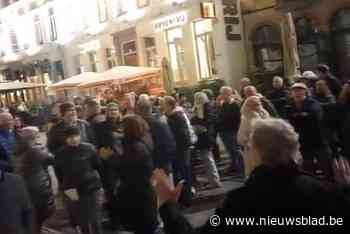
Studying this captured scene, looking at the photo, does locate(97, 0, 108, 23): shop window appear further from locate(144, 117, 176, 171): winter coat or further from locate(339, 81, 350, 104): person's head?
locate(339, 81, 350, 104): person's head

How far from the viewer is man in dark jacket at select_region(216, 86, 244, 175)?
9.35 metres

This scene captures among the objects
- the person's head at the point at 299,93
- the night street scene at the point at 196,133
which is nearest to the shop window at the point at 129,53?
A: the night street scene at the point at 196,133

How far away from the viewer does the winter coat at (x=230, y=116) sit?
9.34 meters

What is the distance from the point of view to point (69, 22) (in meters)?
30.9

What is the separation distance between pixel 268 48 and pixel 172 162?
11.8 m

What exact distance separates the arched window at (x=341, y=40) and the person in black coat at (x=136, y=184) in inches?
490

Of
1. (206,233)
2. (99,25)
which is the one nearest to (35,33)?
(99,25)

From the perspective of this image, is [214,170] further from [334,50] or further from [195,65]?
[195,65]

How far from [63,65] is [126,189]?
27.3m

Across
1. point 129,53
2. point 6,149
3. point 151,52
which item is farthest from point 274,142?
point 129,53

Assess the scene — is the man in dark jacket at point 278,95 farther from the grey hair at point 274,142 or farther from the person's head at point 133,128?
the grey hair at point 274,142

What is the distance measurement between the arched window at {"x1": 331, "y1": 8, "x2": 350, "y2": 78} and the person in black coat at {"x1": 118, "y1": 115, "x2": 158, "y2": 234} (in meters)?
12.4

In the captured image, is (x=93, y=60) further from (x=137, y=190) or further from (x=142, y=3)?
(x=137, y=190)

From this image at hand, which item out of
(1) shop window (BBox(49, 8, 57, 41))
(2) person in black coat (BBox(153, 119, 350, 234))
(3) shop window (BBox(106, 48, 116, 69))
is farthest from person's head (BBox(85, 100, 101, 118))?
(1) shop window (BBox(49, 8, 57, 41))
